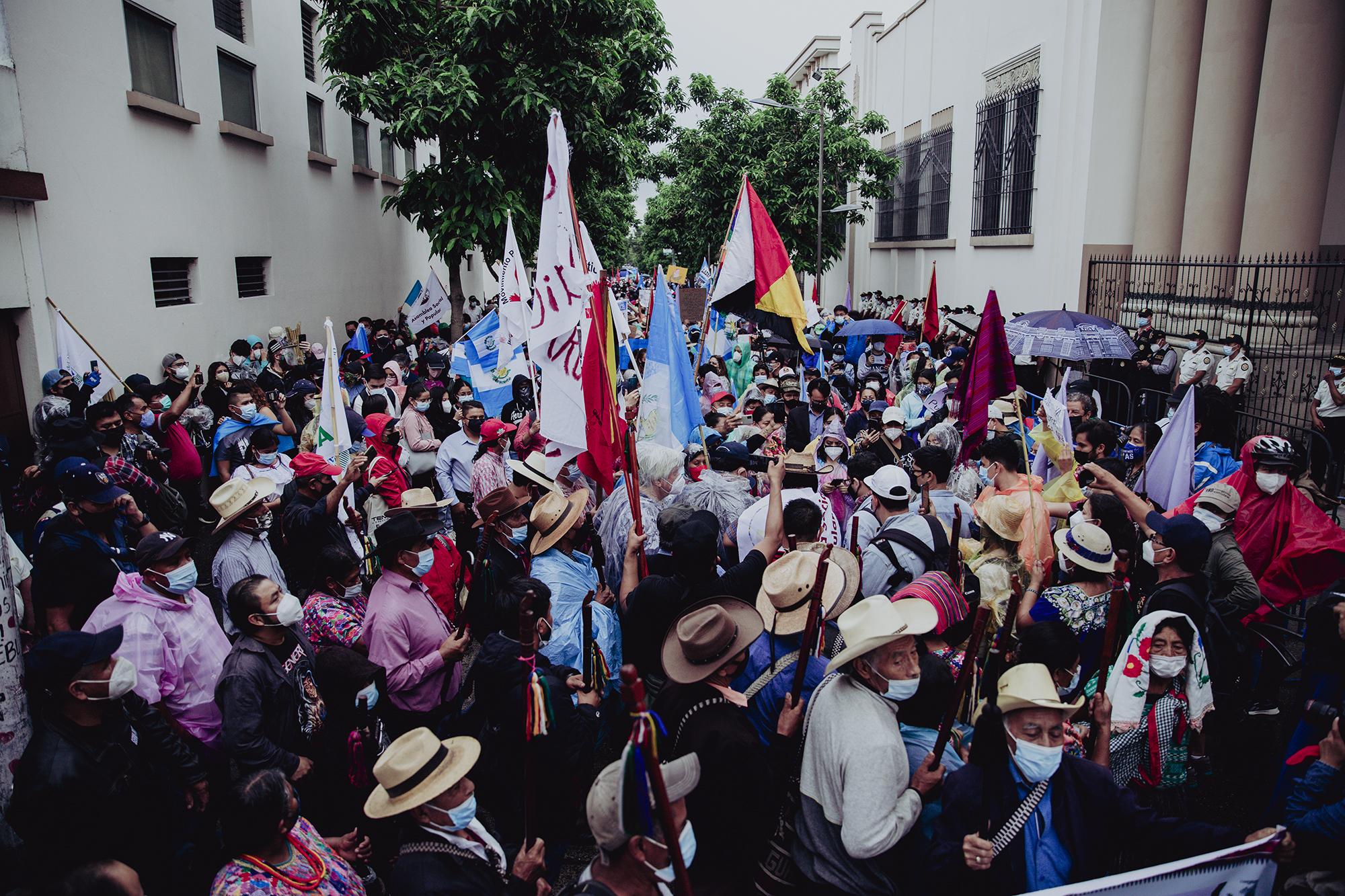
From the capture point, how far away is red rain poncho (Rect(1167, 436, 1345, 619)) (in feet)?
15.1

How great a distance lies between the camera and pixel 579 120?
14539 millimetres

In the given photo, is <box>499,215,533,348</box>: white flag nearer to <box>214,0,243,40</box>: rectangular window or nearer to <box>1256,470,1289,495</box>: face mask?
<box>1256,470,1289,495</box>: face mask

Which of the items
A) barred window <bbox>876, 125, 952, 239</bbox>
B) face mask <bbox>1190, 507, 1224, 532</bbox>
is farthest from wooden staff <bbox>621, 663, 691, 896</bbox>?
barred window <bbox>876, 125, 952, 239</bbox>

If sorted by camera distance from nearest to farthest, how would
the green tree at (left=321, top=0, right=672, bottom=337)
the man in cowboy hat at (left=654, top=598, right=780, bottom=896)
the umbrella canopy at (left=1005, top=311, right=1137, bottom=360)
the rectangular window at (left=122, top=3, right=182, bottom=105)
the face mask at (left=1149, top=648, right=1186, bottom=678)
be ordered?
the man in cowboy hat at (left=654, top=598, right=780, bottom=896) → the face mask at (left=1149, top=648, right=1186, bottom=678) → the umbrella canopy at (left=1005, top=311, right=1137, bottom=360) → the rectangular window at (left=122, top=3, right=182, bottom=105) → the green tree at (left=321, top=0, right=672, bottom=337)

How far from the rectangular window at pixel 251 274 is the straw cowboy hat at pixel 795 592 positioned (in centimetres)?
1194

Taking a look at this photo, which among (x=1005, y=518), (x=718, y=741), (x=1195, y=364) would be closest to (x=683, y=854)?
(x=718, y=741)

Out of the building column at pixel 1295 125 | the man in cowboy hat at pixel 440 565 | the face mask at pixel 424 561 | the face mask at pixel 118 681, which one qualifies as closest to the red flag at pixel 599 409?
the man in cowboy hat at pixel 440 565

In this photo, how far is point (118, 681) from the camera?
3.08 meters

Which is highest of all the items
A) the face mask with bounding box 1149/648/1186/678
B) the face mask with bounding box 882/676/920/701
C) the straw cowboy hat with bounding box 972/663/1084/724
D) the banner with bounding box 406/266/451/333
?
the banner with bounding box 406/266/451/333

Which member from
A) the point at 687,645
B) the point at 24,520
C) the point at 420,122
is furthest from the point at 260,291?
the point at 687,645

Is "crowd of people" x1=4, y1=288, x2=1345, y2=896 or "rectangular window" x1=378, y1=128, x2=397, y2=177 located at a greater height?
"rectangular window" x1=378, y1=128, x2=397, y2=177

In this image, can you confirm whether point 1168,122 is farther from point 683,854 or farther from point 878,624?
point 683,854

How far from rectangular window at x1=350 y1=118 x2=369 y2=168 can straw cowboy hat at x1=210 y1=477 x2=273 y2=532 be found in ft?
52.9

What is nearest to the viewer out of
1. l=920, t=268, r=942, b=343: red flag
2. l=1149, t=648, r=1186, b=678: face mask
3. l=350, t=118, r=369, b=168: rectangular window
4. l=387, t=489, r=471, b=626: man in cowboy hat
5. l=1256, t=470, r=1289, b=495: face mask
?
l=1149, t=648, r=1186, b=678: face mask
